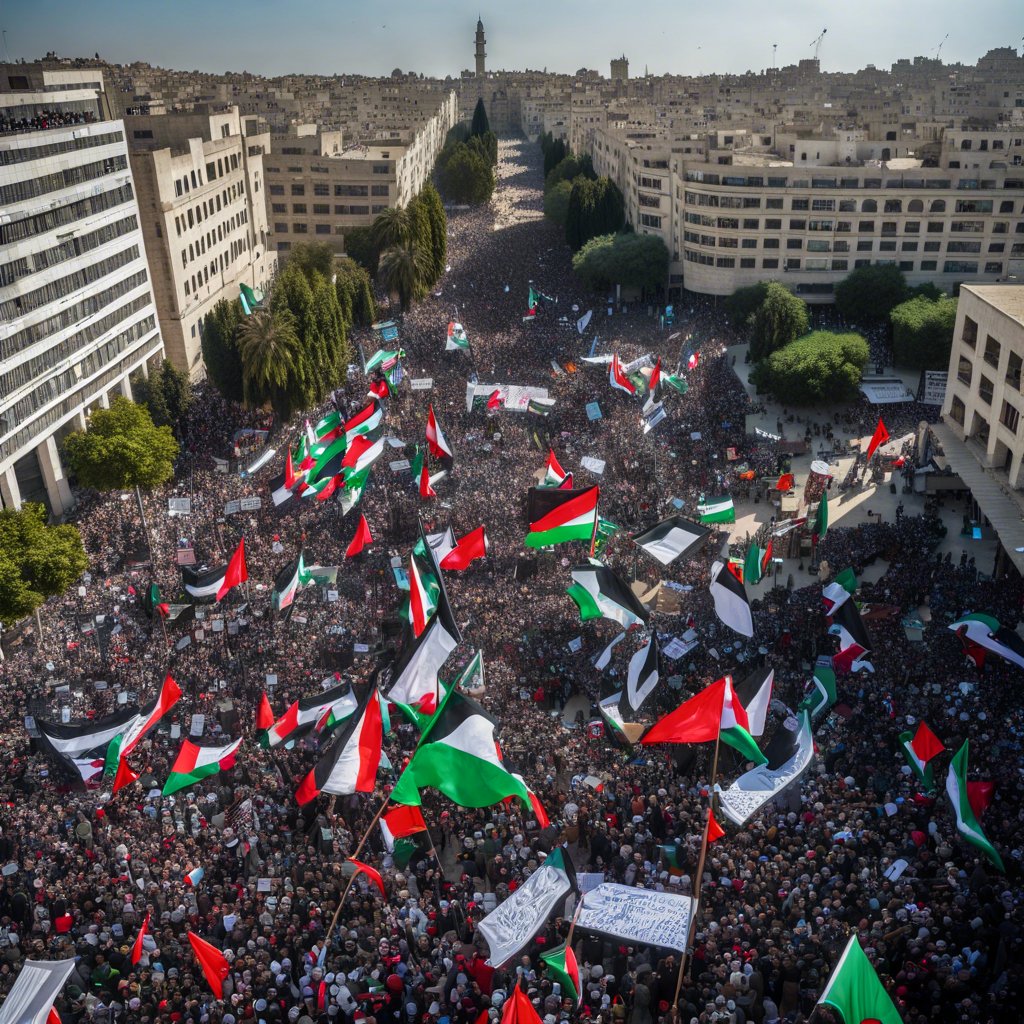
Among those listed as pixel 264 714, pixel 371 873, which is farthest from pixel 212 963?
pixel 264 714

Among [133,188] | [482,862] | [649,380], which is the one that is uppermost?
[133,188]

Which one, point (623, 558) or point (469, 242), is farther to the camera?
point (469, 242)

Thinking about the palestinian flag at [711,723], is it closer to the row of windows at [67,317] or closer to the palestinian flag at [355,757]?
the palestinian flag at [355,757]

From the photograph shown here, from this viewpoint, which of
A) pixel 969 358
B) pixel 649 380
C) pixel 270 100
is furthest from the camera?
pixel 270 100

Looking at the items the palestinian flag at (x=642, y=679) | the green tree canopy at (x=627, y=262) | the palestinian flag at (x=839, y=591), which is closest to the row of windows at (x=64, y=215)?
the palestinian flag at (x=642, y=679)

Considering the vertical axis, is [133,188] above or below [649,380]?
above

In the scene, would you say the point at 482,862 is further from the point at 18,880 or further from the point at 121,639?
the point at 121,639

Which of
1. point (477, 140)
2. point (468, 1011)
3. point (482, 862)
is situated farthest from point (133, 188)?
point (477, 140)
